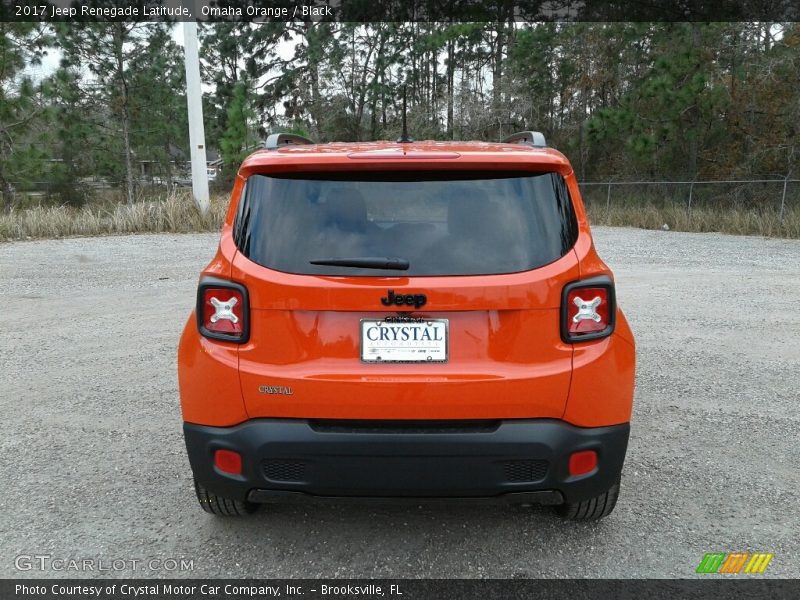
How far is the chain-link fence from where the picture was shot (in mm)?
18656

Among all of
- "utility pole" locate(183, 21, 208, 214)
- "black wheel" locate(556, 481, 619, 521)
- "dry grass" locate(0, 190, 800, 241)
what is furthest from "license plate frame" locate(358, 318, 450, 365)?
"utility pole" locate(183, 21, 208, 214)

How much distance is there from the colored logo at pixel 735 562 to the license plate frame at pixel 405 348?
148 cm

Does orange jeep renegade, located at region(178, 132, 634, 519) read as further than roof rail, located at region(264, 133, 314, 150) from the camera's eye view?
No

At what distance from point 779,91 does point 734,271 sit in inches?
572

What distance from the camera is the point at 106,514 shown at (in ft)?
10.0

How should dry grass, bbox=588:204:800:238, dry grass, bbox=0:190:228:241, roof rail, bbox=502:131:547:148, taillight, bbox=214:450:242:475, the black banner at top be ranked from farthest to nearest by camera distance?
the black banner at top
dry grass, bbox=588:204:800:238
dry grass, bbox=0:190:228:241
roof rail, bbox=502:131:547:148
taillight, bbox=214:450:242:475

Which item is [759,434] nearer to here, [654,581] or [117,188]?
[654,581]

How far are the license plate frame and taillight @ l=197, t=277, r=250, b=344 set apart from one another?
0.48 metres

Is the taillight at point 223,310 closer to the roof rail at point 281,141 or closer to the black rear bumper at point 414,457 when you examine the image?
the black rear bumper at point 414,457

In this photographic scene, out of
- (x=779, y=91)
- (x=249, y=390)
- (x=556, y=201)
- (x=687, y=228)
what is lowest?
(x=687, y=228)

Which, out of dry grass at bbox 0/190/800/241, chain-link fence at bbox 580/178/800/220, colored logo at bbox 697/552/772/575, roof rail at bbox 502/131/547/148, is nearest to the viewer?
colored logo at bbox 697/552/772/575

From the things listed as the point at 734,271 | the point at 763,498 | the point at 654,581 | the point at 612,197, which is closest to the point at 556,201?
the point at 654,581

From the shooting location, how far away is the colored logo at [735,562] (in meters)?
2.62

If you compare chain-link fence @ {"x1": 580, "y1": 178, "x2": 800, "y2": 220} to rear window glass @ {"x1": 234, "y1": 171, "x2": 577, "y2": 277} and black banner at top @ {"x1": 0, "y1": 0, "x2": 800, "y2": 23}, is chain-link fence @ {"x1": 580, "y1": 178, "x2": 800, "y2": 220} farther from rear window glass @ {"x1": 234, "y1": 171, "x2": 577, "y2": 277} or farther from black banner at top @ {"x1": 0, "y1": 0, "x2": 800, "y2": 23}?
rear window glass @ {"x1": 234, "y1": 171, "x2": 577, "y2": 277}
